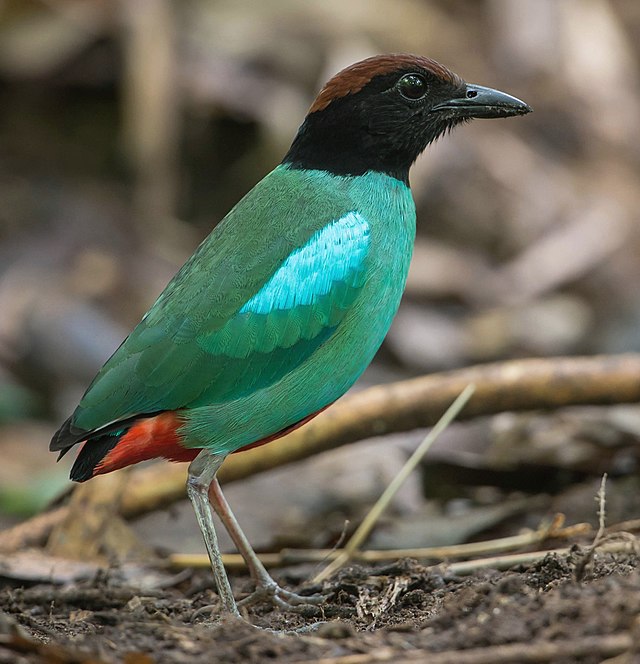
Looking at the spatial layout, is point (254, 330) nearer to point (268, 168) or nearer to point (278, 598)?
point (278, 598)

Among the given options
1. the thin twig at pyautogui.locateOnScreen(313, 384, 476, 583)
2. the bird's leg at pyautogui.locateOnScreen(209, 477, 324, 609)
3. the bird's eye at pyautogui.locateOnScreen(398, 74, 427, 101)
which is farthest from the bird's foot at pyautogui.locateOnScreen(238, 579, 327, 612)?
the bird's eye at pyautogui.locateOnScreen(398, 74, 427, 101)

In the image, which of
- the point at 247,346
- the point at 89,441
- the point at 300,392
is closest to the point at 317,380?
the point at 300,392

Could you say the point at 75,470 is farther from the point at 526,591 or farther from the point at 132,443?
the point at 526,591

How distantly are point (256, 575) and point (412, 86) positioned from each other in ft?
7.07

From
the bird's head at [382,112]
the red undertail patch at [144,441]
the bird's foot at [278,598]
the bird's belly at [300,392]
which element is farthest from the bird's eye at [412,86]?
the bird's foot at [278,598]

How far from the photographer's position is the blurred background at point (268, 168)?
908cm

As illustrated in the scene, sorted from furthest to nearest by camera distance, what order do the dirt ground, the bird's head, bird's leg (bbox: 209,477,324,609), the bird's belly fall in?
the bird's head
bird's leg (bbox: 209,477,324,609)
the bird's belly
the dirt ground

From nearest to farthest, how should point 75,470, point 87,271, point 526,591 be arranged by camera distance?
point 526,591, point 75,470, point 87,271

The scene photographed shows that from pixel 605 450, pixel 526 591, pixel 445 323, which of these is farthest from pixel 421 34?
pixel 526 591

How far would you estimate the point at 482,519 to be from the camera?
5.53 m

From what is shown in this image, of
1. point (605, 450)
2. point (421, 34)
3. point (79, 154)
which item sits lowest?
point (605, 450)

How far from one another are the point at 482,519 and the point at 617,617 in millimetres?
2530

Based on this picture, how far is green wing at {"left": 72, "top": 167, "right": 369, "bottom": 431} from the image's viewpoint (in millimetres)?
4363

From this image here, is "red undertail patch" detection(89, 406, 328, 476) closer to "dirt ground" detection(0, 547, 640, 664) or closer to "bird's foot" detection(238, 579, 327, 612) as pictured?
"dirt ground" detection(0, 547, 640, 664)
